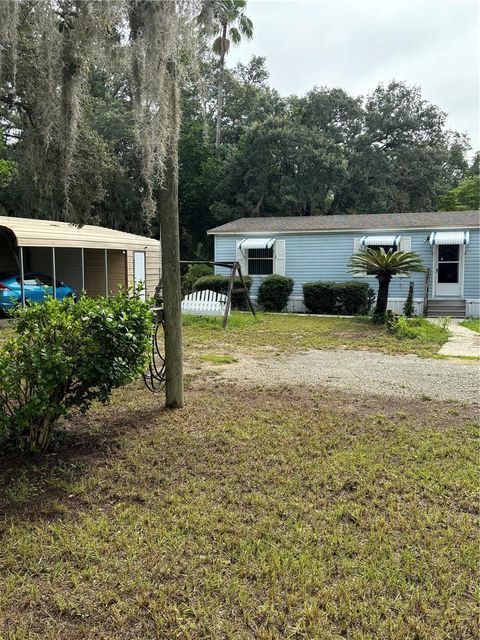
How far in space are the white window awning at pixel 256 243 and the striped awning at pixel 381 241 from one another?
3015mm

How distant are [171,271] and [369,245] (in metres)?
12.5

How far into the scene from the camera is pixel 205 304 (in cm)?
1256

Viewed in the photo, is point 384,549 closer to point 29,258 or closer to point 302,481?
point 302,481

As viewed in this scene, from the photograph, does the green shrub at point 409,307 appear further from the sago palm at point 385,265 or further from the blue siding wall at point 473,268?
the blue siding wall at point 473,268

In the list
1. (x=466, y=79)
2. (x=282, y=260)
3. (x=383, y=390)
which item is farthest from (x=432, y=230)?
(x=383, y=390)

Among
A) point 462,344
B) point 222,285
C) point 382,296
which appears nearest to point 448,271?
point 382,296

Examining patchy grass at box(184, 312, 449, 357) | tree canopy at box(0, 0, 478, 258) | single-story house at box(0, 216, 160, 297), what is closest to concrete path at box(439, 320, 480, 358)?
patchy grass at box(184, 312, 449, 357)

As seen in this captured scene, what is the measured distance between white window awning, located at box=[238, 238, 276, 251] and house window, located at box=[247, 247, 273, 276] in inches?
13.2

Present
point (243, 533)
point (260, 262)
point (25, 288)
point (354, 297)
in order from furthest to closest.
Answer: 1. point (260, 262)
2. point (354, 297)
3. point (25, 288)
4. point (243, 533)

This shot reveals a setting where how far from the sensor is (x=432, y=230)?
15.2 meters

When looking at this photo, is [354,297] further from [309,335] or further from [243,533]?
[243,533]

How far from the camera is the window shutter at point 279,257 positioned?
17.0 metres

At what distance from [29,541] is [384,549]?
1.76m

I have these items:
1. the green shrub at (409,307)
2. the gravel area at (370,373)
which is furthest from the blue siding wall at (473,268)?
the gravel area at (370,373)
